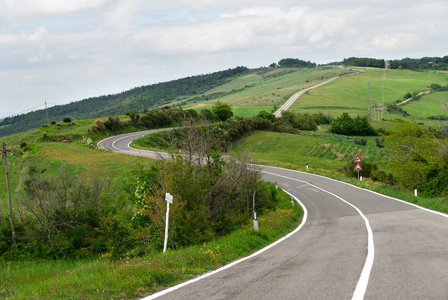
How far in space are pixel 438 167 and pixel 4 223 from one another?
78.7 ft

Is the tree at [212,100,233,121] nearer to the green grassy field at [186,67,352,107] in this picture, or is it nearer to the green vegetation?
the green vegetation

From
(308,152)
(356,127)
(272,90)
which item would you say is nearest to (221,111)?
(356,127)

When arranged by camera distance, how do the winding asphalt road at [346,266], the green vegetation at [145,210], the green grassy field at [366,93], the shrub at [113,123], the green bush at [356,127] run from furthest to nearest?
the green grassy field at [366,93] → the green bush at [356,127] → the shrub at [113,123] → the green vegetation at [145,210] → the winding asphalt road at [346,266]

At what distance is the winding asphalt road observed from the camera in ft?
20.6

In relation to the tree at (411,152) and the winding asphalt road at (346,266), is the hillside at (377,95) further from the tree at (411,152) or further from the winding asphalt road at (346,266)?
the winding asphalt road at (346,266)

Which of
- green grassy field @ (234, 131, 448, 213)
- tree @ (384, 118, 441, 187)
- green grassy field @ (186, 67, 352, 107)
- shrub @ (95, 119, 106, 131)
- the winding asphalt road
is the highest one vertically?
green grassy field @ (186, 67, 352, 107)

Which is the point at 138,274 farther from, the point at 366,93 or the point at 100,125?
the point at 366,93

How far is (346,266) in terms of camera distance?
7.87 meters

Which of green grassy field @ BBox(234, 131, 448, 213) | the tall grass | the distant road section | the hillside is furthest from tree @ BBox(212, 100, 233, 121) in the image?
the tall grass

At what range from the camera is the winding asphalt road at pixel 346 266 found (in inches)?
247

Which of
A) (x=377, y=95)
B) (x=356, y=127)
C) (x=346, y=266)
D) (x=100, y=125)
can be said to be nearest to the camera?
(x=346, y=266)

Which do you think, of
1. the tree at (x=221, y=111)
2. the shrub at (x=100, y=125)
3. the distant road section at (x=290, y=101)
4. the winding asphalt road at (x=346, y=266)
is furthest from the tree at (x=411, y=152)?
the distant road section at (x=290, y=101)

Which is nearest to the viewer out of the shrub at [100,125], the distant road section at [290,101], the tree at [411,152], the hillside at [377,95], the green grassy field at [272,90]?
the tree at [411,152]

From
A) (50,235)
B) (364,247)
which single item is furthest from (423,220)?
(50,235)
